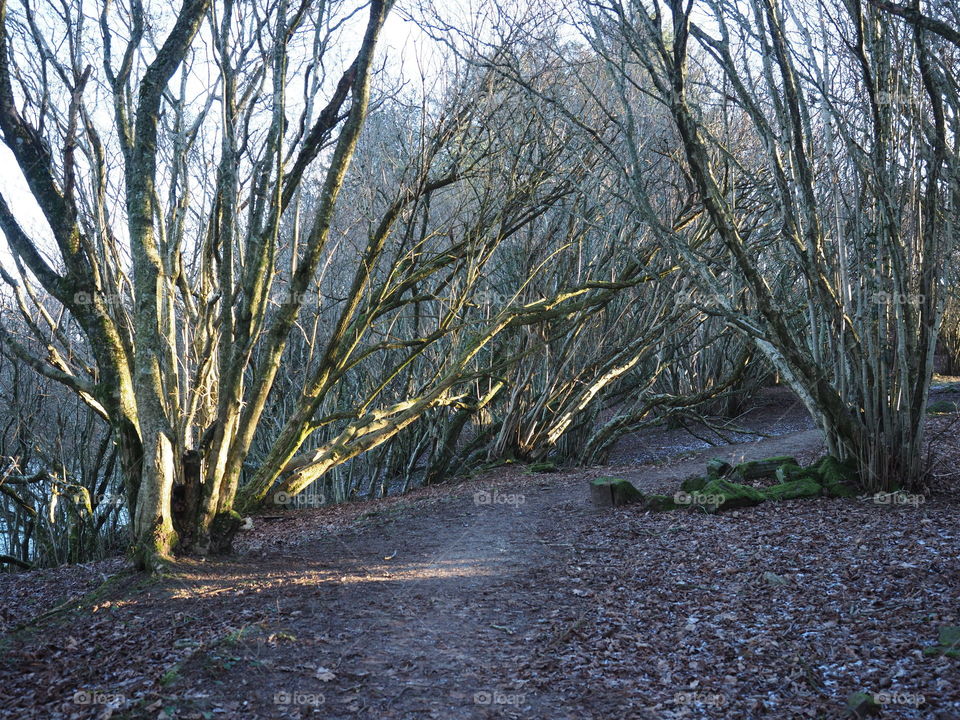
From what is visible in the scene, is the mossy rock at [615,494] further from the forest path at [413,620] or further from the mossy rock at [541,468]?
the mossy rock at [541,468]

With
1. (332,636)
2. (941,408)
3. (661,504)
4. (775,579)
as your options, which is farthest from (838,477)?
(941,408)

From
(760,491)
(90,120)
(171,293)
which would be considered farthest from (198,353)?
(760,491)

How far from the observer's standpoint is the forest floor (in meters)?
3.67

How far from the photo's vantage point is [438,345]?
12.9 m

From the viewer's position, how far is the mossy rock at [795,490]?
7075mm

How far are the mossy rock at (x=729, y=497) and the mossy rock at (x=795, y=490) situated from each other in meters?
0.11

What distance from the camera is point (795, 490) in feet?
23.5

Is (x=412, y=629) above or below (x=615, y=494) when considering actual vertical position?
below

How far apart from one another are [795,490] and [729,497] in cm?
63

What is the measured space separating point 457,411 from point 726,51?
25.7ft

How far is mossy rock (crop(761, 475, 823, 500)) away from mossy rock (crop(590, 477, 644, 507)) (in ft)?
4.59

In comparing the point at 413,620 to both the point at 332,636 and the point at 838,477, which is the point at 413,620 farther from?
the point at 838,477

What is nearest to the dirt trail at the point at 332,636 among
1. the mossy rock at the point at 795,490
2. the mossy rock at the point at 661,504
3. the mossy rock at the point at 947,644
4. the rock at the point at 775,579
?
the mossy rock at the point at 661,504

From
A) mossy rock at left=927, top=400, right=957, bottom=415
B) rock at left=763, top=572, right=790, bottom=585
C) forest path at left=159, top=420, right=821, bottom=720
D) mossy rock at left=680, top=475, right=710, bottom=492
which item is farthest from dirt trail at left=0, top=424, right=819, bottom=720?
mossy rock at left=927, top=400, right=957, bottom=415
